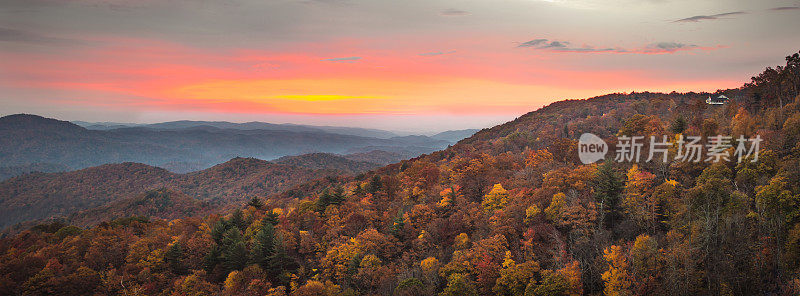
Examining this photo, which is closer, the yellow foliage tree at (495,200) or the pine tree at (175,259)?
the yellow foliage tree at (495,200)

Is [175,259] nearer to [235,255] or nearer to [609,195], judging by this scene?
[235,255]

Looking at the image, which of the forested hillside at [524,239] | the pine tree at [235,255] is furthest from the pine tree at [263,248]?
the pine tree at [235,255]

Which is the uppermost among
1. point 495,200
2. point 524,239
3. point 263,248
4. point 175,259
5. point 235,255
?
point 495,200

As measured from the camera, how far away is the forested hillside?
35438 millimetres

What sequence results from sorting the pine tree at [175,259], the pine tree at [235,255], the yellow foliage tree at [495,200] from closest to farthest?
the pine tree at [235,255], the yellow foliage tree at [495,200], the pine tree at [175,259]

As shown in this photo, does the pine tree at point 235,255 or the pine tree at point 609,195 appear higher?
the pine tree at point 609,195

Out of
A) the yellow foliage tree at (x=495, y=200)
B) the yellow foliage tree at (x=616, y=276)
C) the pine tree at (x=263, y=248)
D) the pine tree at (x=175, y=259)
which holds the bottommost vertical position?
the pine tree at (x=175, y=259)

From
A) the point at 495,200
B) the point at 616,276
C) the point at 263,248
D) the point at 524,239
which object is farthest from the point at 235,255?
the point at 616,276

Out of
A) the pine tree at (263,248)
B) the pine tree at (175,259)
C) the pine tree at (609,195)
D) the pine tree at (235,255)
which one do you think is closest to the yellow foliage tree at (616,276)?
the pine tree at (609,195)

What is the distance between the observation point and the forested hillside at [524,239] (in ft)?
116

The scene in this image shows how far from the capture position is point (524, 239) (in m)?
46.5

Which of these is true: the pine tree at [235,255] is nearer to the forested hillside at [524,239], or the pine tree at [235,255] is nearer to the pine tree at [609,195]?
the forested hillside at [524,239]

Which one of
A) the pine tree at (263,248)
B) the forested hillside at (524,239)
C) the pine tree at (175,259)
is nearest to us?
the forested hillside at (524,239)

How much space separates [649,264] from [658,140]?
39.0m
